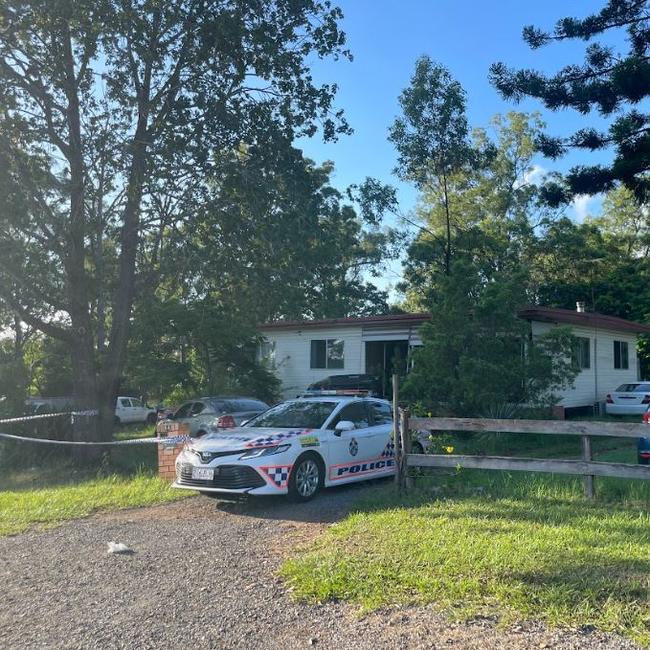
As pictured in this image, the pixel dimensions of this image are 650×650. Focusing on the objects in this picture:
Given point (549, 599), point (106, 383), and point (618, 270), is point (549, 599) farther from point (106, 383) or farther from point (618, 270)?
point (618, 270)

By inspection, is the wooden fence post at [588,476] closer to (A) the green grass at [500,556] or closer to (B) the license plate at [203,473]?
(A) the green grass at [500,556]

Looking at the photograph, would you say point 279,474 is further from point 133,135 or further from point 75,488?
point 133,135

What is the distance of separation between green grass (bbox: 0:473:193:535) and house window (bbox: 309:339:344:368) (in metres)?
12.0

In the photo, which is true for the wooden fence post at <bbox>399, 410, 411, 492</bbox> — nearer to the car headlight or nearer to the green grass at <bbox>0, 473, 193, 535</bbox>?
the car headlight

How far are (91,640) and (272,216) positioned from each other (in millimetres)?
10775

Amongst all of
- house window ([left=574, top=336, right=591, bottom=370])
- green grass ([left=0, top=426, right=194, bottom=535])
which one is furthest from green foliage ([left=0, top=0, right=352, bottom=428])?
house window ([left=574, top=336, right=591, bottom=370])

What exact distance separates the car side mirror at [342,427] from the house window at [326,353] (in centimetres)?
1354

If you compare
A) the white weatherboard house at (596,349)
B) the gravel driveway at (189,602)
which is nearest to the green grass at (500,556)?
the gravel driveway at (189,602)

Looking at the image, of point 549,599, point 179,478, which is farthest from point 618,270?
point 549,599

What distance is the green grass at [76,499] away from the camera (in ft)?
29.2

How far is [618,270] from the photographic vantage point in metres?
37.6

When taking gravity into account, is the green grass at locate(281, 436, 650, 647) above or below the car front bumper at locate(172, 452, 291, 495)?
below

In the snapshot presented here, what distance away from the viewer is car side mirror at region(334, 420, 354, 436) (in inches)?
380

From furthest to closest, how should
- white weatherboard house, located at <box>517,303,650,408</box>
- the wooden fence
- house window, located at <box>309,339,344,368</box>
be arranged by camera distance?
house window, located at <box>309,339,344,368</box>, white weatherboard house, located at <box>517,303,650,408</box>, the wooden fence
